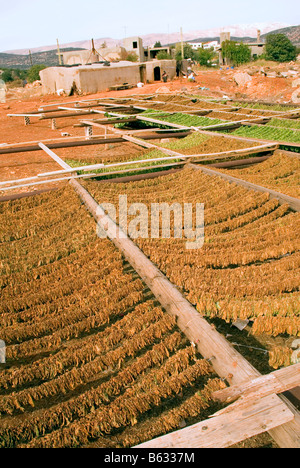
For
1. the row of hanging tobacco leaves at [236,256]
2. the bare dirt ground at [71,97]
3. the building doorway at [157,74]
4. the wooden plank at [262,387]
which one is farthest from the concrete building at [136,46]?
the wooden plank at [262,387]

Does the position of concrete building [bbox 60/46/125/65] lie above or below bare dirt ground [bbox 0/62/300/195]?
above

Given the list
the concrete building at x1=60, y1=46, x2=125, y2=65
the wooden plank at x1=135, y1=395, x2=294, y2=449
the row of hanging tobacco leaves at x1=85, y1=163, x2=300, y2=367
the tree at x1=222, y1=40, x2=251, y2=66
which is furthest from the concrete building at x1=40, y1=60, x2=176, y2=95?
the wooden plank at x1=135, y1=395, x2=294, y2=449

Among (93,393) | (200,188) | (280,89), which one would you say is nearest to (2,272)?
(93,393)

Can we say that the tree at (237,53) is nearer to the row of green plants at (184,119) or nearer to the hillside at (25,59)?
the row of green plants at (184,119)

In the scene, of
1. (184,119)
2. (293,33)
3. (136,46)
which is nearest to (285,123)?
(184,119)

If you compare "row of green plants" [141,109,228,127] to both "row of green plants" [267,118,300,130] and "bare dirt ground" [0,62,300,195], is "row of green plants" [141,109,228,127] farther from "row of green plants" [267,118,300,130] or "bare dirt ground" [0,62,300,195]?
"bare dirt ground" [0,62,300,195]
